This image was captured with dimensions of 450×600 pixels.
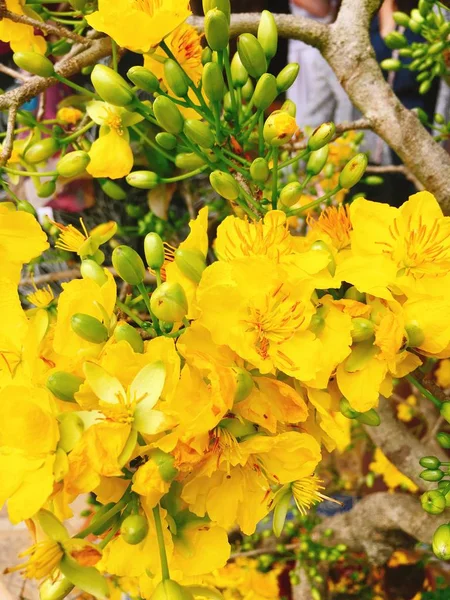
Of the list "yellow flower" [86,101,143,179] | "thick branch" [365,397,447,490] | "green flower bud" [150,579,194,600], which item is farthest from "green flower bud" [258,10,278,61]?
"thick branch" [365,397,447,490]

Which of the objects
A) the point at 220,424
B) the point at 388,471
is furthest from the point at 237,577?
the point at 220,424

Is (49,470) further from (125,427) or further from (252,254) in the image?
(252,254)

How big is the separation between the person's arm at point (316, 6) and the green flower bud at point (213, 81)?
1441 millimetres

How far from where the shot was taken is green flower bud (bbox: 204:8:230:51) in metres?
0.36

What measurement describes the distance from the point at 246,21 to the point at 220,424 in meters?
0.42

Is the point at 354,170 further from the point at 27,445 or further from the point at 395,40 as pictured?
the point at 395,40

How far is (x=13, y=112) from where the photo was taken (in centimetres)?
42

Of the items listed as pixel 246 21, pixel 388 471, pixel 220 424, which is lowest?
pixel 388 471

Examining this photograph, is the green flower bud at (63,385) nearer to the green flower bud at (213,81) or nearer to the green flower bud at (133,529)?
the green flower bud at (133,529)

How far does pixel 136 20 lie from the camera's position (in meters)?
0.35

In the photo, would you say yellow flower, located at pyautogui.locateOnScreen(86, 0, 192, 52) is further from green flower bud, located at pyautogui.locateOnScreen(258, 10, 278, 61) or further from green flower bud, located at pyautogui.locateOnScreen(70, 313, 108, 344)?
green flower bud, located at pyautogui.locateOnScreen(70, 313, 108, 344)

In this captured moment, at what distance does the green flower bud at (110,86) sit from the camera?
14.4 inches

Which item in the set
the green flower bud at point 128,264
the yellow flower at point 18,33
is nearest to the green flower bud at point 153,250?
the green flower bud at point 128,264

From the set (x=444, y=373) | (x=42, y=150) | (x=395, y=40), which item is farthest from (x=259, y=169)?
(x=444, y=373)
